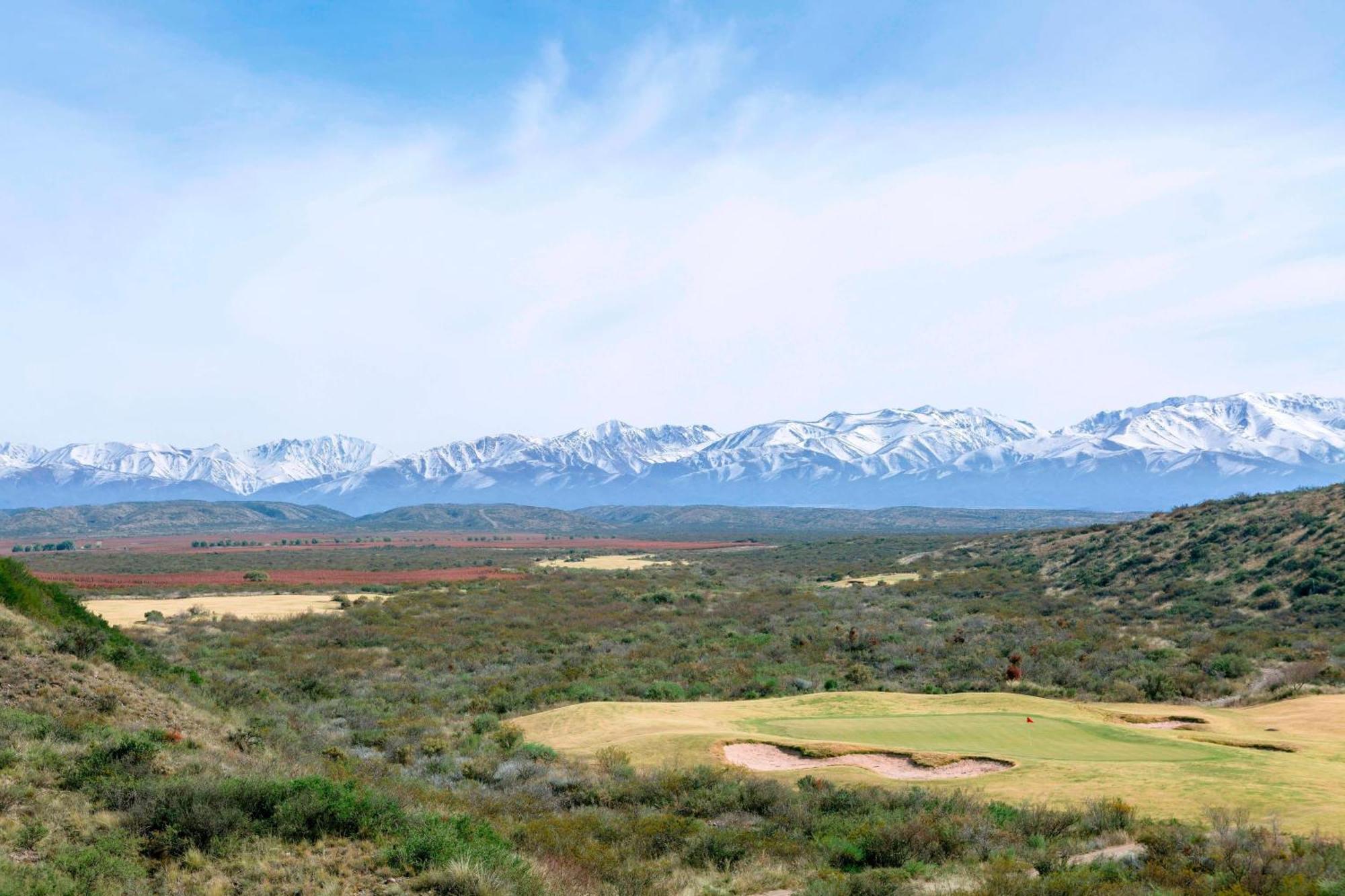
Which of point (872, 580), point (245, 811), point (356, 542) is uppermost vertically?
point (245, 811)

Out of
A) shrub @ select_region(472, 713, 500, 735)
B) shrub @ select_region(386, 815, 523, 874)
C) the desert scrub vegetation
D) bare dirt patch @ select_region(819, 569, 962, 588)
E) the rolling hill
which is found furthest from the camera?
bare dirt patch @ select_region(819, 569, 962, 588)

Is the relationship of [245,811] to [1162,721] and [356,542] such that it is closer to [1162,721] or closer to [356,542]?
[1162,721]

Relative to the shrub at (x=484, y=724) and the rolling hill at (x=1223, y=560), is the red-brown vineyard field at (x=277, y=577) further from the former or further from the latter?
the shrub at (x=484, y=724)

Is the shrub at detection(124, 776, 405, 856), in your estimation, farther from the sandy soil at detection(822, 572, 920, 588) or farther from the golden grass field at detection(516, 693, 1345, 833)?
the sandy soil at detection(822, 572, 920, 588)

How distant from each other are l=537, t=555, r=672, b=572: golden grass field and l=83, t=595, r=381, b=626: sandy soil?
27.2 meters

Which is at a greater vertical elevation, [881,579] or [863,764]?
[863,764]

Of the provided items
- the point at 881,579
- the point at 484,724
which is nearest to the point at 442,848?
the point at 484,724

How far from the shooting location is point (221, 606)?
40812mm

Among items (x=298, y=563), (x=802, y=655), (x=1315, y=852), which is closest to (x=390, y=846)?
(x=1315, y=852)

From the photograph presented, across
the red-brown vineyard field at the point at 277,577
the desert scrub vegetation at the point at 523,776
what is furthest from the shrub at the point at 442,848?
the red-brown vineyard field at the point at 277,577

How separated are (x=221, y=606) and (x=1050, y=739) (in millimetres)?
40133

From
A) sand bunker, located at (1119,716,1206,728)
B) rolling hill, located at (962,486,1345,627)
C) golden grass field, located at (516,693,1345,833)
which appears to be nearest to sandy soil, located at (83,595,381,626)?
golden grass field, located at (516,693,1345,833)

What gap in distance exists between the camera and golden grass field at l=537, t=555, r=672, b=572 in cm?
7308

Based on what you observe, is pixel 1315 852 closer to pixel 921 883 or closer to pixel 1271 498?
pixel 921 883
